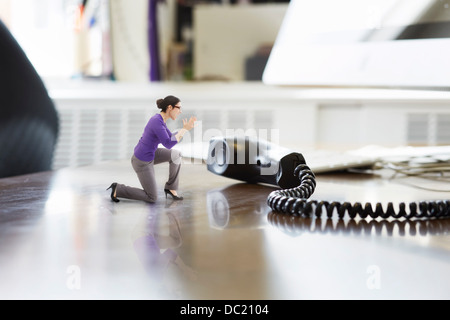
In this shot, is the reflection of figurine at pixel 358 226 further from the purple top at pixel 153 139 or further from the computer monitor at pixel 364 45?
the computer monitor at pixel 364 45

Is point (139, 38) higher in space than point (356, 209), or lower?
higher

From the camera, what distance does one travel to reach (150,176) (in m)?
0.40

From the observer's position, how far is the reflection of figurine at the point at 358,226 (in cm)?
38

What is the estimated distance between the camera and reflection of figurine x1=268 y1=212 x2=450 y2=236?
38 centimetres

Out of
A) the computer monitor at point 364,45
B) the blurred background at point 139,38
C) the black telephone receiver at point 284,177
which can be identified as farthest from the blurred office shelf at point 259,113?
the black telephone receiver at point 284,177

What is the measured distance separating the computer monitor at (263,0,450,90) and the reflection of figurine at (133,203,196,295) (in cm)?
47

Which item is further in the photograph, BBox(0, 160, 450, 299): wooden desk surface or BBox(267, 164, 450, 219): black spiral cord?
BBox(267, 164, 450, 219): black spiral cord

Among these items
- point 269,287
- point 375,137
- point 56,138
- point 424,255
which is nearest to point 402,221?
point 424,255

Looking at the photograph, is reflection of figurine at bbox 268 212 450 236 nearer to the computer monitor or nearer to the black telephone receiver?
the black telephone receiver

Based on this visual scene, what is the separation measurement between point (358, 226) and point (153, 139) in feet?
0.54

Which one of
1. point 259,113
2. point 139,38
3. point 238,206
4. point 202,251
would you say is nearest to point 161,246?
point 202,251

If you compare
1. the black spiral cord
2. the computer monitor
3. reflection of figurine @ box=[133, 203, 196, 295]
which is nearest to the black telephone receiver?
the black spiral cord

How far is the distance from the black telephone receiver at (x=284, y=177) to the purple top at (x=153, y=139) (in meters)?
0.11

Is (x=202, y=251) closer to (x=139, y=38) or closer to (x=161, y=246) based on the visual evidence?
(x=161, y=246)
